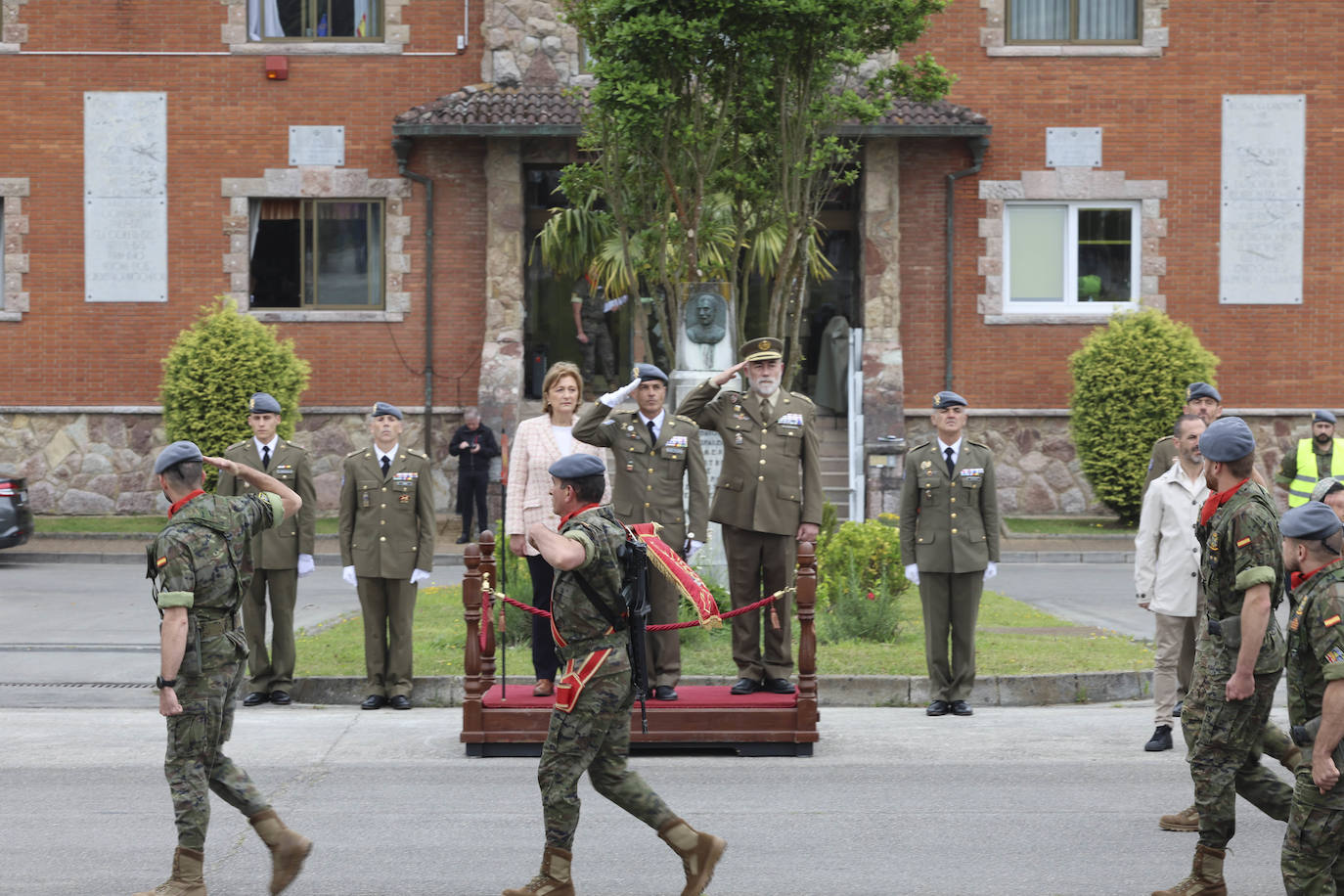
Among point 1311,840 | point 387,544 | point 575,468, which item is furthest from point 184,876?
point 387,544

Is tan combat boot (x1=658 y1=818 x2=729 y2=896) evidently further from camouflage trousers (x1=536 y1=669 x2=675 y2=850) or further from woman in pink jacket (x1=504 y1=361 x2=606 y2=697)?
woman in pink jacket (x1=504 y1=361 x2=606 y2=697)

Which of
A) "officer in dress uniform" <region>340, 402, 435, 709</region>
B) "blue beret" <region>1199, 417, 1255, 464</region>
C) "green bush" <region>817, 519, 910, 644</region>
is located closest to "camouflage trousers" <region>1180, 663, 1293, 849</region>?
"blue beret" <region>1199, 417, 1255, 464</region>

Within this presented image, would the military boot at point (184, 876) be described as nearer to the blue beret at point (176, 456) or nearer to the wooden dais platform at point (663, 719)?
the blue beret at point (176, 456)

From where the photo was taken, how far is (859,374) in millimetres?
22891

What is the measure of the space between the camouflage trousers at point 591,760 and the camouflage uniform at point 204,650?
1244 millimetres

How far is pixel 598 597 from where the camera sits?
6.44 meters

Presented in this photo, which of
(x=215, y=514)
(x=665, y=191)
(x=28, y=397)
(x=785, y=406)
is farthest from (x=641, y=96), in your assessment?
(x=28, y=397)

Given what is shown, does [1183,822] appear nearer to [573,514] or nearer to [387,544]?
[573,514]

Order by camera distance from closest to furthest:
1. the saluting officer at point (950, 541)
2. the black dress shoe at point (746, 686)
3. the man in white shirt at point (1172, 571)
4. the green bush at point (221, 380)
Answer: the man in white shirt at point (1172, 571) → the black dress shoe at point (746, 686) → the saluting officer at point (950, 541) → the green bush at point (221, 380)

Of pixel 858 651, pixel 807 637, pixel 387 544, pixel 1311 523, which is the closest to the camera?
pixel 1311 523

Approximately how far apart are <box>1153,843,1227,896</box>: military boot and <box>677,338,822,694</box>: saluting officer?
12.8ft

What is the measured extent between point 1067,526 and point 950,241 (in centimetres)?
456

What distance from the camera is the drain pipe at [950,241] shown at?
23281 mm

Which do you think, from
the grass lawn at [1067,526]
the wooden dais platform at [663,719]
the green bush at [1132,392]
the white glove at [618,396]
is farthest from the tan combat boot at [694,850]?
the green bush at [1132,392]
